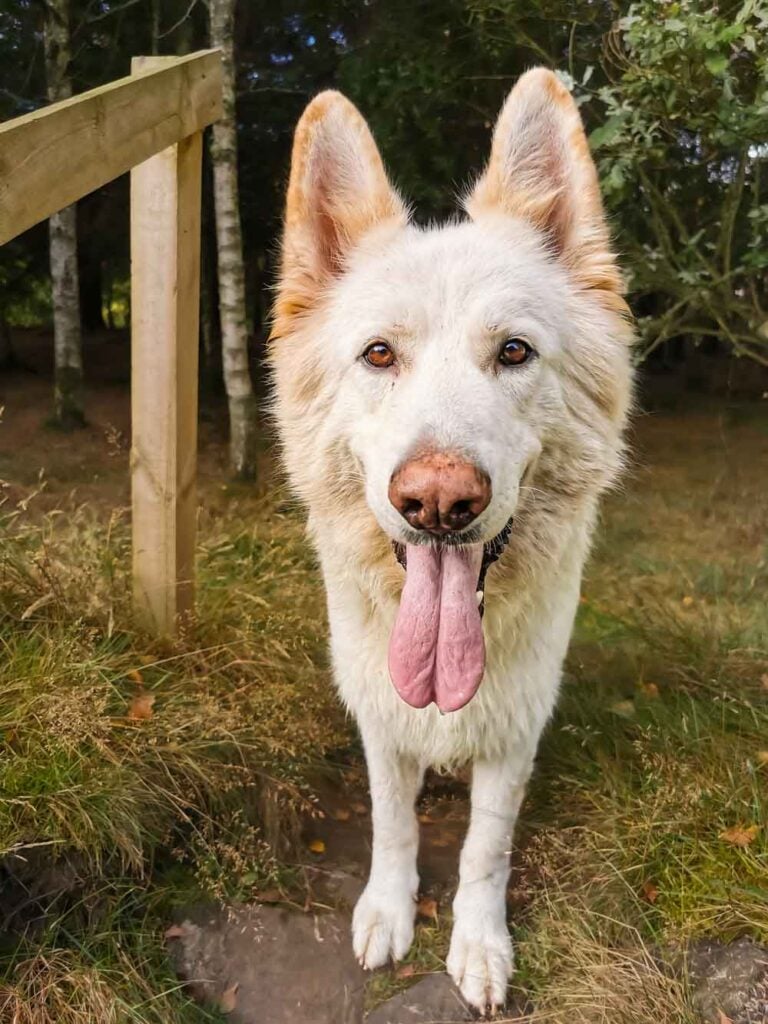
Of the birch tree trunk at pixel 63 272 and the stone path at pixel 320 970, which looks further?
the birch tree trunk at pixel 63 272

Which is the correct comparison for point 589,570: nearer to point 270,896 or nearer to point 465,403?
point 270,896

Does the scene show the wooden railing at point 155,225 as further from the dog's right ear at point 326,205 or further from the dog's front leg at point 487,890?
the dog's front leg at point 487,890

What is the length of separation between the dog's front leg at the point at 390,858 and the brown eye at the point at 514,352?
1.20 metres

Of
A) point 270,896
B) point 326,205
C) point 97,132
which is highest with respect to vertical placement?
point 97,132

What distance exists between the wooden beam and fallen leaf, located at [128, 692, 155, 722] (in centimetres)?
150

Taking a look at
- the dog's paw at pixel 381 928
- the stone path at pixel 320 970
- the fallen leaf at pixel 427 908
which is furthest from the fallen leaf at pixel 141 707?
the fallen leaf at pixel 427 908

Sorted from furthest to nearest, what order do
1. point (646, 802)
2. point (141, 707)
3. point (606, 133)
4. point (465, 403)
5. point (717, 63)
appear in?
1. point (606, 133)
2. point (717, 63)
3. point (141, 707)
4. point (646, 802)
5. point (465, 403)

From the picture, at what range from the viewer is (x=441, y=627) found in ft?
6.24

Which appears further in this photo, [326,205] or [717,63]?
[717,63]

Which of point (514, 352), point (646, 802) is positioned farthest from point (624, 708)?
point (514, 352)

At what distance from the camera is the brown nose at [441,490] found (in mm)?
1632

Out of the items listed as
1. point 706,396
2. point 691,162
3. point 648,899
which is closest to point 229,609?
point 648,899

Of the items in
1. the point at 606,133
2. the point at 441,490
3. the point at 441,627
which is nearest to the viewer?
the point at 441,490

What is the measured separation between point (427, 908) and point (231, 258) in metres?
4.45
